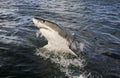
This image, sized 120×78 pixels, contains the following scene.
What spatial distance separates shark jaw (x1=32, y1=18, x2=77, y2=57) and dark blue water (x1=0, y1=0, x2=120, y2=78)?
33.3 inches

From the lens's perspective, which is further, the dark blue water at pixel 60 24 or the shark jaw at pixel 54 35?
the shark jaw at pixel 54 35

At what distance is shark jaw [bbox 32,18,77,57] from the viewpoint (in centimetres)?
1128

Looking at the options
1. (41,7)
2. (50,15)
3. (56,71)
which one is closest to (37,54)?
(56,71)

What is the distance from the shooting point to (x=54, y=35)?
1177 centimetres

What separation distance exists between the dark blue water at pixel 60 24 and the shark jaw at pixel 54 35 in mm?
846

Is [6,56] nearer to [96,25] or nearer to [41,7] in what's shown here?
[96,25]

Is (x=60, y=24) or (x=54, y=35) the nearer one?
(x=54, y=35)

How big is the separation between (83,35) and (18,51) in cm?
446

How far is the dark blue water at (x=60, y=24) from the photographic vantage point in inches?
424

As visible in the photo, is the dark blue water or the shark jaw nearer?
the dark blue water

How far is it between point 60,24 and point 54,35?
5.77 m

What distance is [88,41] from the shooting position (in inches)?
570

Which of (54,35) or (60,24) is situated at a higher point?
(54,35)

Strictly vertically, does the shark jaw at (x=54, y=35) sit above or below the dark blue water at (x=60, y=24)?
above
